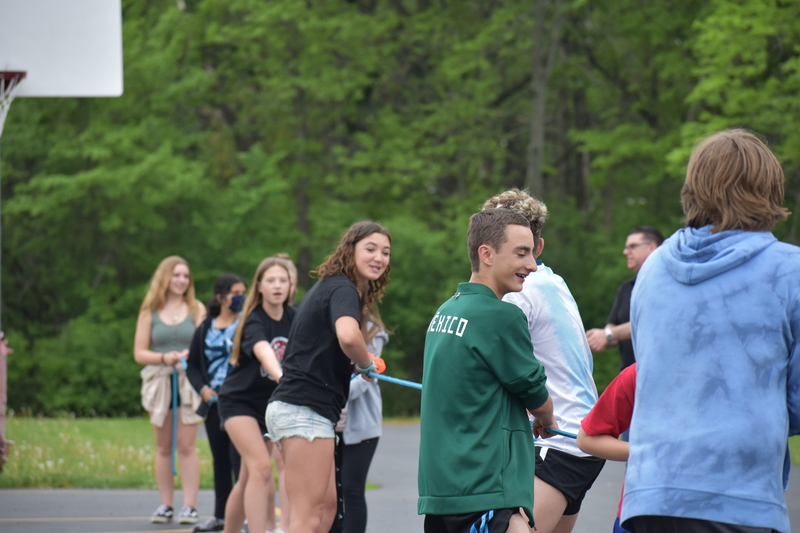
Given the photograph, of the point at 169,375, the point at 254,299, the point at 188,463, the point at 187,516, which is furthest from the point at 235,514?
the point at 169,375

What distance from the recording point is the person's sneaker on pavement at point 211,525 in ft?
24.3

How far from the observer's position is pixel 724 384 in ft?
8.57

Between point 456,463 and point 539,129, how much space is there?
22703 millimetres

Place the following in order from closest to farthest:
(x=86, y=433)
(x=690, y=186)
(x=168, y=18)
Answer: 1. (x=690, y=186)
2. (x=86, y=433)
3. (x=168, y=18)

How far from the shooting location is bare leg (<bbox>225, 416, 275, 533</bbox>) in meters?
5.97

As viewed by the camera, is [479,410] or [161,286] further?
[161,286]

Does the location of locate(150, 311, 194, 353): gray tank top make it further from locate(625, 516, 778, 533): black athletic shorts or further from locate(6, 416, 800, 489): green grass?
locate(625, 516, 778, 533): black athletic shorts

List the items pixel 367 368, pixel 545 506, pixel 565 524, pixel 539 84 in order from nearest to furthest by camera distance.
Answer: pixel 545 506, pixel 565 524, pixel 367 368, pixel 539 84

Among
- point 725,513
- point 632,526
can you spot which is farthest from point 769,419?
point 632,526

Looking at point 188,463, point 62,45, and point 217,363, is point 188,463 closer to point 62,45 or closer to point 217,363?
point 217,363

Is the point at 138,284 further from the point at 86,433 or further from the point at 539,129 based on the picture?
the point at 86,433

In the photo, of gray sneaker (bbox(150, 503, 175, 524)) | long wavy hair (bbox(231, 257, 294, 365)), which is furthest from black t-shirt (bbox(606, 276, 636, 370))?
gray sneaker (bbox(150, 503, 175, 524))

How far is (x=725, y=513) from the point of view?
8.50 ft

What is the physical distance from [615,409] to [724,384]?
0.44m
